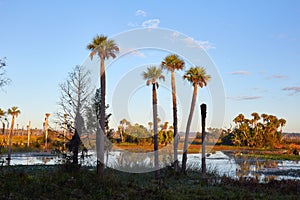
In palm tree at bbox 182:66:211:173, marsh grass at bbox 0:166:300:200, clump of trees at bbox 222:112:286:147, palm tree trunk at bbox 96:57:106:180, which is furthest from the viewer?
clump of trees at bbox 222:112:286:147

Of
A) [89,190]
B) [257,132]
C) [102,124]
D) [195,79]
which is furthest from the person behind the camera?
[257,132]

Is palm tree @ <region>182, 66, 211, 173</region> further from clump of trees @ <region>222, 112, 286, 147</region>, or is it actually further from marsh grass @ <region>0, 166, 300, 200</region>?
clump of trees @ <region>222, 112, 286, 147</region>

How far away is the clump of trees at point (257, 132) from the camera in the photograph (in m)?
96.6

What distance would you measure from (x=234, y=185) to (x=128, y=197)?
30.4ft

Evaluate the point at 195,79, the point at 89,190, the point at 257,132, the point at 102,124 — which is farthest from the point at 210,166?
the point at 257,132

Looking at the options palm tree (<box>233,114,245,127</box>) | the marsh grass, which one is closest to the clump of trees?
palm tree (<box>233,114,245,127</box>)

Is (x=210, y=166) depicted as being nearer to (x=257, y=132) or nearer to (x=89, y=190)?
(x=89, y=190)

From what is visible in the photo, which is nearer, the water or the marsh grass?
the marsh grass

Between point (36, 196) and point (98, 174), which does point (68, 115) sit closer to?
point (98, 174)

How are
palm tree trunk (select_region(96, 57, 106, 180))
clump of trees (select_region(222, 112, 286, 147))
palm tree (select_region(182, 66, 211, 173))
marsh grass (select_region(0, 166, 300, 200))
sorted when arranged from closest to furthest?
1. marsh grass (select_region(0, 166, 300, 200))
2. palm tree trunk (select_region(96, 57, 106, 180))
3. palm tree (select_region(182, 66, 211, 173))
4. clump of trees (select_region(222, 112, 286, 147))

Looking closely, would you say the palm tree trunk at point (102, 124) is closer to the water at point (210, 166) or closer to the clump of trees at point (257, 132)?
the water at point (210, 166)

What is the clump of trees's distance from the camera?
96.6m

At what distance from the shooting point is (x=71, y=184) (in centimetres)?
1673

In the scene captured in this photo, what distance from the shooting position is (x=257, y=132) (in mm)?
96812
